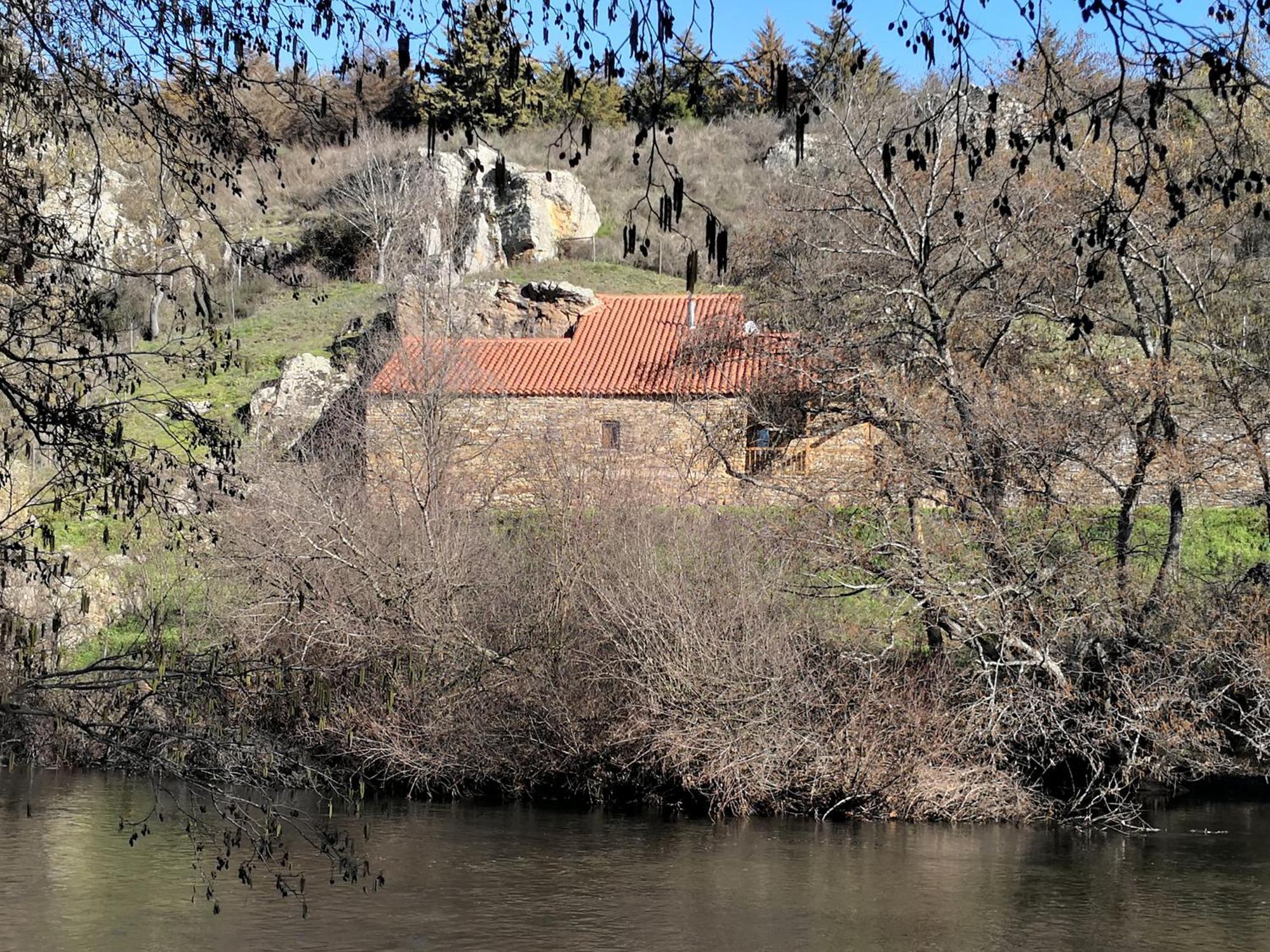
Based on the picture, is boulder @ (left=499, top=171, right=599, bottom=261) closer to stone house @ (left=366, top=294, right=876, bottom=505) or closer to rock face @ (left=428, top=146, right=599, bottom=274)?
rock face @ (left=428, top=146, right=599, bottom=274)

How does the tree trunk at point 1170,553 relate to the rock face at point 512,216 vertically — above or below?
below

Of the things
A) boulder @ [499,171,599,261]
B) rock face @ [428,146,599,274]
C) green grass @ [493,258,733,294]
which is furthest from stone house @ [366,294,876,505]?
boulder @ [499,171,599,261]

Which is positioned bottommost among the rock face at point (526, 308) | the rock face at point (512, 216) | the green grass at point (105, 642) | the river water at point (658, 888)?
the river water at point (658, 888)

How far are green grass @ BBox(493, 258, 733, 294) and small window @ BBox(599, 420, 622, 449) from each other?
17182 millimetres

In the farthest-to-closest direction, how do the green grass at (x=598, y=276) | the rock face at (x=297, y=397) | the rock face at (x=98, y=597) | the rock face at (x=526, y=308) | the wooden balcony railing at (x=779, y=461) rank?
the green grass at (x=598, y=276) → the rock face at (x=526, y=308) → the rock face at (x=297, y=397) → the rock face at (x=98, y=597) → the wooden balcony railing at (x=779, y=461)

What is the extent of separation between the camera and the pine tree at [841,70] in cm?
487

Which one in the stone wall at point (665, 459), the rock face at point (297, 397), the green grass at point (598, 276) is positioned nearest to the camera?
the stone wall at point (665, 459)

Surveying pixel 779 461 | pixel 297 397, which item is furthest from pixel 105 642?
pixel 297 397

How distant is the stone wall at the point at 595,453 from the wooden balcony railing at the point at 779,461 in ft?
0.12

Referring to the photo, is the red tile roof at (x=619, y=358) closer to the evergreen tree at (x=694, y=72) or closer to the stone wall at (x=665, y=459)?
the stone wall at (x=665, y=459)

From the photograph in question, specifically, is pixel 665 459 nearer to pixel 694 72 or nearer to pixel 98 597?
pixel 98 597

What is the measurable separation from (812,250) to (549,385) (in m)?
11.9

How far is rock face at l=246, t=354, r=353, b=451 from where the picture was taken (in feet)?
118

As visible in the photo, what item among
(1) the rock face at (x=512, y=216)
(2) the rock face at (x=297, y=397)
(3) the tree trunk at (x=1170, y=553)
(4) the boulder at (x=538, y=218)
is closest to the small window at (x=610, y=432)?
(2) the rock face at (x=297, y=397)
